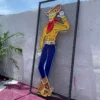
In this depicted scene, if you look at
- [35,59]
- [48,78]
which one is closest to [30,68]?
[35,59]

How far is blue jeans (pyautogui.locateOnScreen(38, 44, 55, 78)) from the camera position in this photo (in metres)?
4.69

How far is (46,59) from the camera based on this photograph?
4.76 metres

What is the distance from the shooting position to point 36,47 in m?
5.20

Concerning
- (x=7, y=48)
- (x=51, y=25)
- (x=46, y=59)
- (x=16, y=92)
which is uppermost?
(x=51, y=25)

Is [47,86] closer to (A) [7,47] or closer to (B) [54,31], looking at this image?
(B) [54,31]

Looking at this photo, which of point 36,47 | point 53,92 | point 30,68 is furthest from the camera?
point 30,68

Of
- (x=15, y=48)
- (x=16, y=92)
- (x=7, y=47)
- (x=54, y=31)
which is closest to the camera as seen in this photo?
(x=54, y=31)

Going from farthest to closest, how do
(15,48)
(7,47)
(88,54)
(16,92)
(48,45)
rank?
(7,47)
(15,48)
(16,92)
(48,45)
(88,54)

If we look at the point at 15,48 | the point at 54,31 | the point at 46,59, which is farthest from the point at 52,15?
the point at 15,48

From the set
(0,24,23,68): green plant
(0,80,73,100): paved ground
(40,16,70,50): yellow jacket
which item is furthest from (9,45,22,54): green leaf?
(40,16,70,50): yellow jacket

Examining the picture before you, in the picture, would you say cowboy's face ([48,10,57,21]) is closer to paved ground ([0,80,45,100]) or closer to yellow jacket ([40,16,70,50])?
yellow jacket ([40,16,70,50])

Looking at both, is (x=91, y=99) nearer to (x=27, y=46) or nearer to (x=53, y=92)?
(x=53, y=92)

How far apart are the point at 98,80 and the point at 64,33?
1.27 meters

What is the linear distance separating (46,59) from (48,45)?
1.07 feet
